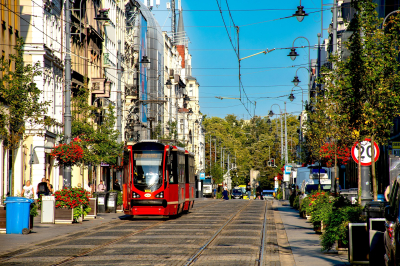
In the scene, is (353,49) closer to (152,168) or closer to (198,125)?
(152,168)

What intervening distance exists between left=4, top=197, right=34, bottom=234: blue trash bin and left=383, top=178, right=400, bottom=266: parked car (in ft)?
43.2

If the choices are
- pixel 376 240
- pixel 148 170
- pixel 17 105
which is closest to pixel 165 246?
pixel 376 240

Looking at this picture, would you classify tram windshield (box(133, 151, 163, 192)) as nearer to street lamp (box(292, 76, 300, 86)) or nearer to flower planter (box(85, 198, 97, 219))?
flower planter (box(85, 198, 97, 219))

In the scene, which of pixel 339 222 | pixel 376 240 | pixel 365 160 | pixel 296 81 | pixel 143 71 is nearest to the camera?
pixel 376 240

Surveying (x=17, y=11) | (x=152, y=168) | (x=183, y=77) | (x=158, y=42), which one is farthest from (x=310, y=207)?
(x=183, y=77)

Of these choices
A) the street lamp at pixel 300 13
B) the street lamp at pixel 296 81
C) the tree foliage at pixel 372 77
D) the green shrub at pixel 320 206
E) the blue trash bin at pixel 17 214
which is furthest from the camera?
the street lamp at pixel 296 81

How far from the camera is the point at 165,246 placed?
16922mm

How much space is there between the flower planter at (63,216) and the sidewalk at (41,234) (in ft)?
1.20

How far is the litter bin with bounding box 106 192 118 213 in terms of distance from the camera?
3522 centimetres

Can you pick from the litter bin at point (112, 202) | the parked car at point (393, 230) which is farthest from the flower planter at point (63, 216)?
the parked car at point (393, 230)

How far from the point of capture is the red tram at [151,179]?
29219mm

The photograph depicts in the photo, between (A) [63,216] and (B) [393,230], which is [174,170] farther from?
(B) [393,230]

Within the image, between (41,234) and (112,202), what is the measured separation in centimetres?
1437

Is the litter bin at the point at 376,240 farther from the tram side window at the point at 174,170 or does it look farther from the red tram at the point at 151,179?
the tram side window at the point at 174,170
